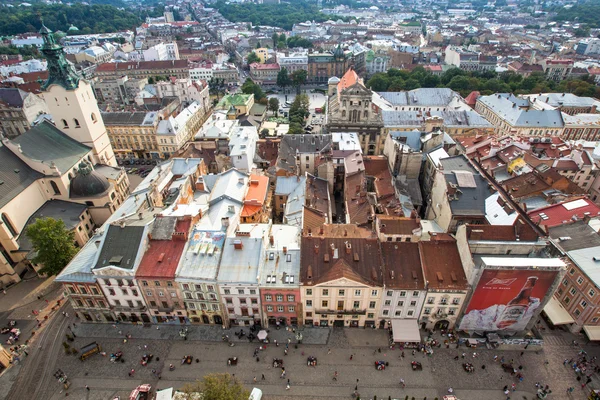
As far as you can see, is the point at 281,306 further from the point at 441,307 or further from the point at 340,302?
the point at 441,307

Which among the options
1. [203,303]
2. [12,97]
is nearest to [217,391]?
[203,303]

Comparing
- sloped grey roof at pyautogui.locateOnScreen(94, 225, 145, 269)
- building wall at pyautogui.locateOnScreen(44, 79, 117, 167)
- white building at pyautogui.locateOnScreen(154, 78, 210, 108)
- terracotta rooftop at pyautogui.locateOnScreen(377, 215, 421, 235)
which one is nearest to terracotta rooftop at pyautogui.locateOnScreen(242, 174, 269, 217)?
sloped grey roof at pyautogui.locateOnScreen(94, 225, 145, 269)

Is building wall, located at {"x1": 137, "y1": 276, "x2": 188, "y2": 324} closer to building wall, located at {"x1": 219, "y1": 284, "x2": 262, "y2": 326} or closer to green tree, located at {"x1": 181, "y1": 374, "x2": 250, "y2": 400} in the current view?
building wall, located at {"x1": 219, "y1": 284, "x2": 262, "y2": 326}

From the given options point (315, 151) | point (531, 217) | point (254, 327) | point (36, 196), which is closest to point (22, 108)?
point (36, 196)

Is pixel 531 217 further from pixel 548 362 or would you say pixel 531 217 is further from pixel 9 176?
pixel 9 176

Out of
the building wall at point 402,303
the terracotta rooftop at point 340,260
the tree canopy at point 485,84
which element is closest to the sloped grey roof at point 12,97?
the terracotta rooftop at point 340,260

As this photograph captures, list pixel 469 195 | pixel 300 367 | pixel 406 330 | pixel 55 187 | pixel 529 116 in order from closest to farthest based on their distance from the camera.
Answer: pixel 300 367
pixel 406 330
pixel 469 195
pixel 55 187
pixel 529 116
